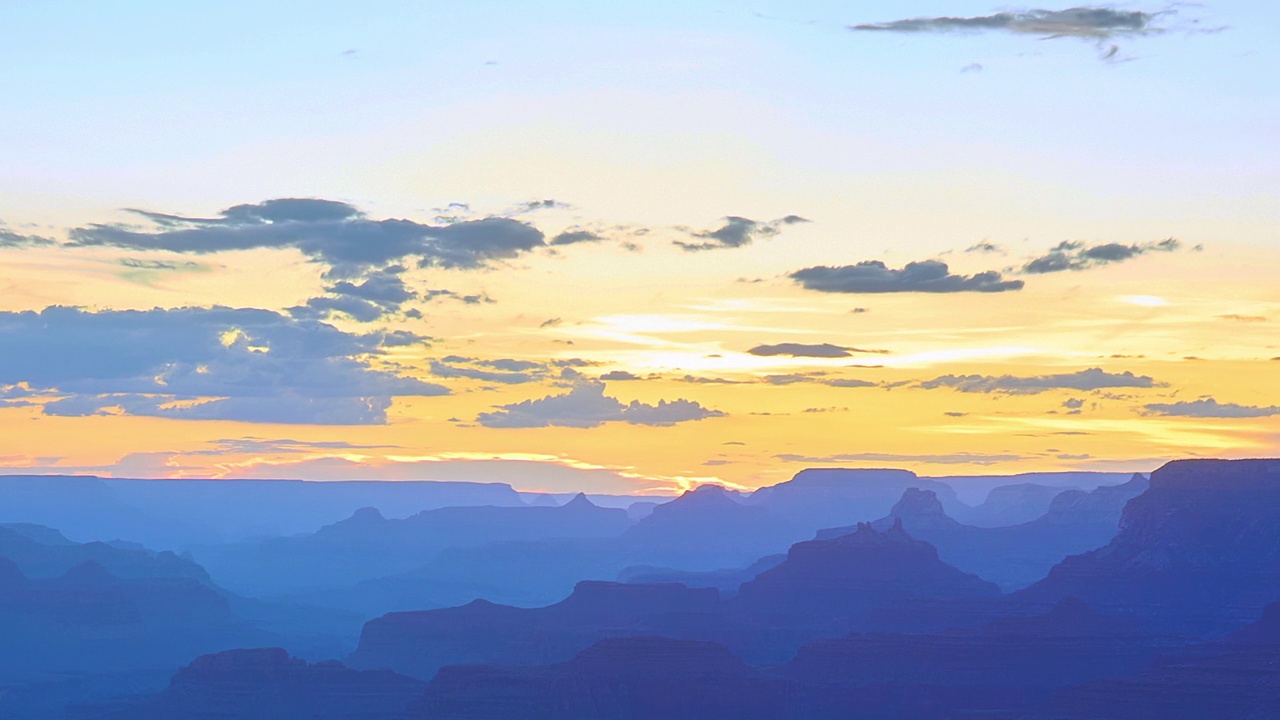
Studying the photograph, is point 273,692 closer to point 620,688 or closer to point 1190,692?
point 620,688

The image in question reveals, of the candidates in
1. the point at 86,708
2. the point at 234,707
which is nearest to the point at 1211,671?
the point at 234,707

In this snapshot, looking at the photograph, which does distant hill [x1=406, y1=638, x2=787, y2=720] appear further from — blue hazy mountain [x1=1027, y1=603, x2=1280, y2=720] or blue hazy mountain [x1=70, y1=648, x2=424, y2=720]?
blue hazy mountain [x1=1027, y1=603, x2=1280, y2=720]

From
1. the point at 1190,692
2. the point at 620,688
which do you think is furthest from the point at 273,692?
the point at 1190,692

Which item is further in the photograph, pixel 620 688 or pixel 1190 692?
pixel 620 688

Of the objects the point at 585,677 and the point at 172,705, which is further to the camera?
the point at 172,705

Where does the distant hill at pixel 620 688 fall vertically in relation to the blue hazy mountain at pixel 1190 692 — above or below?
below

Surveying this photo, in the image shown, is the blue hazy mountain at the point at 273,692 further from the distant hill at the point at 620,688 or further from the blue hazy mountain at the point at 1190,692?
the blue hazy mountain at the point at 1190,692

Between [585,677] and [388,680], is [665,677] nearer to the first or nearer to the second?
[585,677]

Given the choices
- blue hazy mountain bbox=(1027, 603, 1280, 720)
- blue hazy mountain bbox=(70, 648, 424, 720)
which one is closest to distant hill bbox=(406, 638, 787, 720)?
blue hazy mountain bbox=(70, 648, 424, 720)

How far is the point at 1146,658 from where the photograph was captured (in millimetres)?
181875

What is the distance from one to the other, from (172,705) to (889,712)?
75948mm

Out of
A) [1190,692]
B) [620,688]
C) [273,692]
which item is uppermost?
[1190,692]

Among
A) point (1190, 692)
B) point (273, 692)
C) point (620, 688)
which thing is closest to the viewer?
point (1190, 692)

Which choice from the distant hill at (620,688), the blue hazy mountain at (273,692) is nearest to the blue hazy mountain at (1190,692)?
the distant hill at (620,688)
